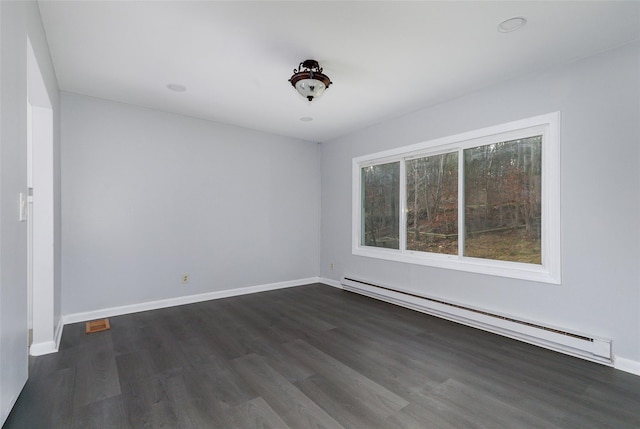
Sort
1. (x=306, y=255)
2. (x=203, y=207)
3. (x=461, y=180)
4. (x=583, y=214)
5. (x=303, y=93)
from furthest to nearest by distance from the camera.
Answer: (x=306, y=255) → (x=203, y=207) → (x=461, y=180) → (x=303, y=93) → (x=583, y=214)

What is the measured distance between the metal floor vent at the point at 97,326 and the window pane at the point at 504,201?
410 centimetres

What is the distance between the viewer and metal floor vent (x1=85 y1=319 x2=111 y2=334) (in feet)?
10.6

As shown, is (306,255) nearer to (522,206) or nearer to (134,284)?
(134,284)

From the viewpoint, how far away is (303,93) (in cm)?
286

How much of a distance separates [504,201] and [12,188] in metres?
3.93

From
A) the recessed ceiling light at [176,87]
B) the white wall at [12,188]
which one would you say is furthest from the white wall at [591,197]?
the white wall at [12,188]

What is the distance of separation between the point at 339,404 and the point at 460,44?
283cm

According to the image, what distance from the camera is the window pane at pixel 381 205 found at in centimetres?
452

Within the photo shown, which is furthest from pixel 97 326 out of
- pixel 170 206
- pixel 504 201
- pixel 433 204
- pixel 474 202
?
pixel 504 201

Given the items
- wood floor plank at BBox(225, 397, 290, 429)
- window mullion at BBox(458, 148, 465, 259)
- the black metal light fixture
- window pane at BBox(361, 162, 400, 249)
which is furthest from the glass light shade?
wood floor plank at BBox(225, 397, 290, 429)

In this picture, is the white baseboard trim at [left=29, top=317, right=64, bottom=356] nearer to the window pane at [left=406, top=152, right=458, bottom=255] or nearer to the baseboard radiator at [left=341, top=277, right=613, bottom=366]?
the baseboard radiator at [left=341, top=277, right=613, bottom=366]

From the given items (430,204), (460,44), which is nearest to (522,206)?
(430,204)

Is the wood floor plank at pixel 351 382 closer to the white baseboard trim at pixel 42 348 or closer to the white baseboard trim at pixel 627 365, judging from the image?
the white baseboard trim at pixel 627 365

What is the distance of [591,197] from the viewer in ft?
8.55
